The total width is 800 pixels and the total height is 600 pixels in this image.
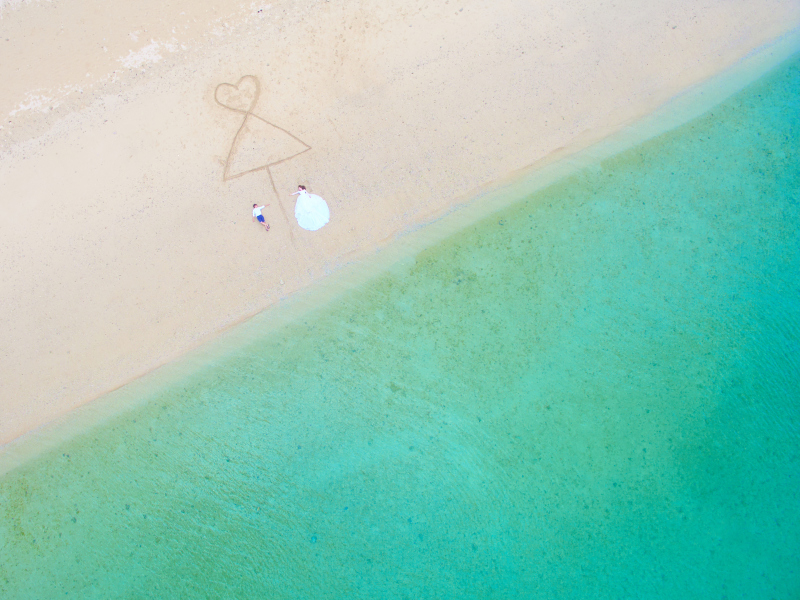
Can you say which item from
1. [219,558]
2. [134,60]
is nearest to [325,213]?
[134,60]

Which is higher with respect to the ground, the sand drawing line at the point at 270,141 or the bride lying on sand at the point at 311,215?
the sand drawing line at the point at 270,141

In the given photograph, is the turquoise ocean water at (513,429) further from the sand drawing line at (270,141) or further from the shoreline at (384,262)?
the sand drawing line at (270,141)

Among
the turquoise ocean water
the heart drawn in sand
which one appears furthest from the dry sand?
the turquoise ocean water

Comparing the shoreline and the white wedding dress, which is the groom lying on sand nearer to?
the white wedding dress

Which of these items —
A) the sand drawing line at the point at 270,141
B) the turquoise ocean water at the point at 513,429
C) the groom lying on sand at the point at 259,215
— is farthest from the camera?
the sand drawing line at the point at 270,141

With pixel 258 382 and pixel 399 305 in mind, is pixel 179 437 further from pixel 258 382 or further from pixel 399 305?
pixel 399 305

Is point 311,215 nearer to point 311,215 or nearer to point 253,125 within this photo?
point 311,215

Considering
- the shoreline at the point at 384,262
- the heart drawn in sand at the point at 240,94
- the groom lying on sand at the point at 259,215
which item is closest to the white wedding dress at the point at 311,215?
the groom lying on sand at the point at 259,215
